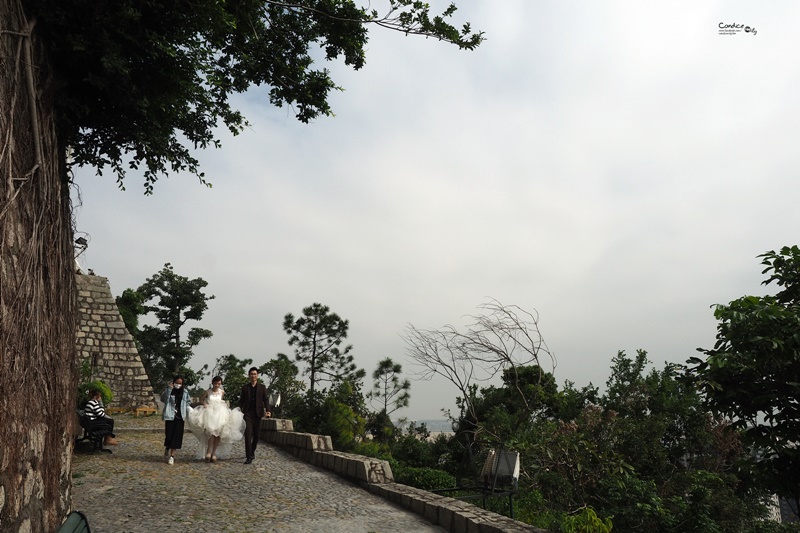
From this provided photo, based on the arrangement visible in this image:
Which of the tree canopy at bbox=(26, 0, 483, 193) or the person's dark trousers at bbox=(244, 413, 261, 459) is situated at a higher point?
the tree canopy at bbox=(26, 0, 483, 193)

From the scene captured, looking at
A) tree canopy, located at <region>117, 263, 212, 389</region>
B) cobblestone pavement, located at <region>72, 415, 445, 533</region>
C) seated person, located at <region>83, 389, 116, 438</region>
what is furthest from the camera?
tree canopy, located at <region>117, 263, 212, 389</region>

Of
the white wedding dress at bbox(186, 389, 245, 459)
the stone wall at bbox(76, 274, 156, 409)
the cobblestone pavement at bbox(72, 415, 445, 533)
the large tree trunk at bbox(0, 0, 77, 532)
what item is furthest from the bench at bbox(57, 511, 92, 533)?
the stone wall at bbox(76, 274, 156, 409)

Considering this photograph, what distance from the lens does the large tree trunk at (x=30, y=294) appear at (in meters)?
4.38

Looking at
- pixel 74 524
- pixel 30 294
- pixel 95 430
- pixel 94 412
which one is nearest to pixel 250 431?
pixel 95 430

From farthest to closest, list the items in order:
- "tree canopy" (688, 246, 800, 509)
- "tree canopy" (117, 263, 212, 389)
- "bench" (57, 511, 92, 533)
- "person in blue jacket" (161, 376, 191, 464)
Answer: "tree canopy" (117, 263, 212, 389), "person in blue jacket" (161, 376, 191, 464), "tree canopy" (688, 246, 800, 509), "bench" (57, 511, 92, 533)

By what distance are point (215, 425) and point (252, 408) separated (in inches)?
27.3

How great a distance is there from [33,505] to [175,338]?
104 feet

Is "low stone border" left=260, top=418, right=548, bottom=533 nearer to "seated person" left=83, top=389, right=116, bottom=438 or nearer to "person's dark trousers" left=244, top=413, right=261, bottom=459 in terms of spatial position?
"person's dark trousers" left=244, top=413, right=261, bottom=459

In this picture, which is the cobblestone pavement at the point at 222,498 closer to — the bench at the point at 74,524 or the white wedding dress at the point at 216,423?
the white wedding dress at the point at 216,423

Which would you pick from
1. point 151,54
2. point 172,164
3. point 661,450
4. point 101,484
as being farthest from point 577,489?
point 151,54

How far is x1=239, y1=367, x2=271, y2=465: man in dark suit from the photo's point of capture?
397 inches

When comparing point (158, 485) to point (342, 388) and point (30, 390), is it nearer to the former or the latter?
point (30, 390)

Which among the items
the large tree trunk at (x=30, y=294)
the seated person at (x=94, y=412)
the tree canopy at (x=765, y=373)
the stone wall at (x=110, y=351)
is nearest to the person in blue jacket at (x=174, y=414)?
the seated person at (x=94, y=412)

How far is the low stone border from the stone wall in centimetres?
833
